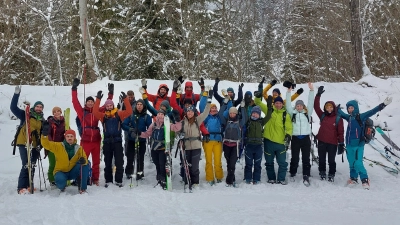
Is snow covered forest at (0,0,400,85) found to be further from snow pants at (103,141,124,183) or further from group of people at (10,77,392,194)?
snow pants at (103,141,124,183)

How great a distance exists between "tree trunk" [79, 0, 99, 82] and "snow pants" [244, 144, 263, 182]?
8342mm

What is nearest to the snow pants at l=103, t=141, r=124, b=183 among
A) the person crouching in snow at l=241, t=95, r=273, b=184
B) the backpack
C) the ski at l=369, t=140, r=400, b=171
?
the person crouching in snow at l=241, t=95, r=273, b=184

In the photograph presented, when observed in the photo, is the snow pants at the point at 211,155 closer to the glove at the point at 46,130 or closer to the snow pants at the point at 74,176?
the snow pants at the point at 74,176

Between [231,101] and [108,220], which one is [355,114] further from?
[108,220]

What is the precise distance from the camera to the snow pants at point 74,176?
6.49 metres

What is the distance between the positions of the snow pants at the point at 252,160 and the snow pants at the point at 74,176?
10.6 ft

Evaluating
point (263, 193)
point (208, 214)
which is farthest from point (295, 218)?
point (263, 193)

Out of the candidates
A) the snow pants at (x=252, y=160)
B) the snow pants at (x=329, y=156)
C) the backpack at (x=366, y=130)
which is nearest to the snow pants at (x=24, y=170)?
the snow pants at (x=252, y=160)

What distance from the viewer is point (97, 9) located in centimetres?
1867

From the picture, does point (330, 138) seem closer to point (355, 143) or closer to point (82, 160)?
point (355, 143)

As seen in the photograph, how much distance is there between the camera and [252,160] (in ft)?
24.7

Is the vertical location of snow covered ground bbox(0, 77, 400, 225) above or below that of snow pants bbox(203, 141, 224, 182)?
below

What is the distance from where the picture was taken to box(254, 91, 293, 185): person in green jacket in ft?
24.9

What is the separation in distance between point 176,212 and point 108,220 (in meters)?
1.01
